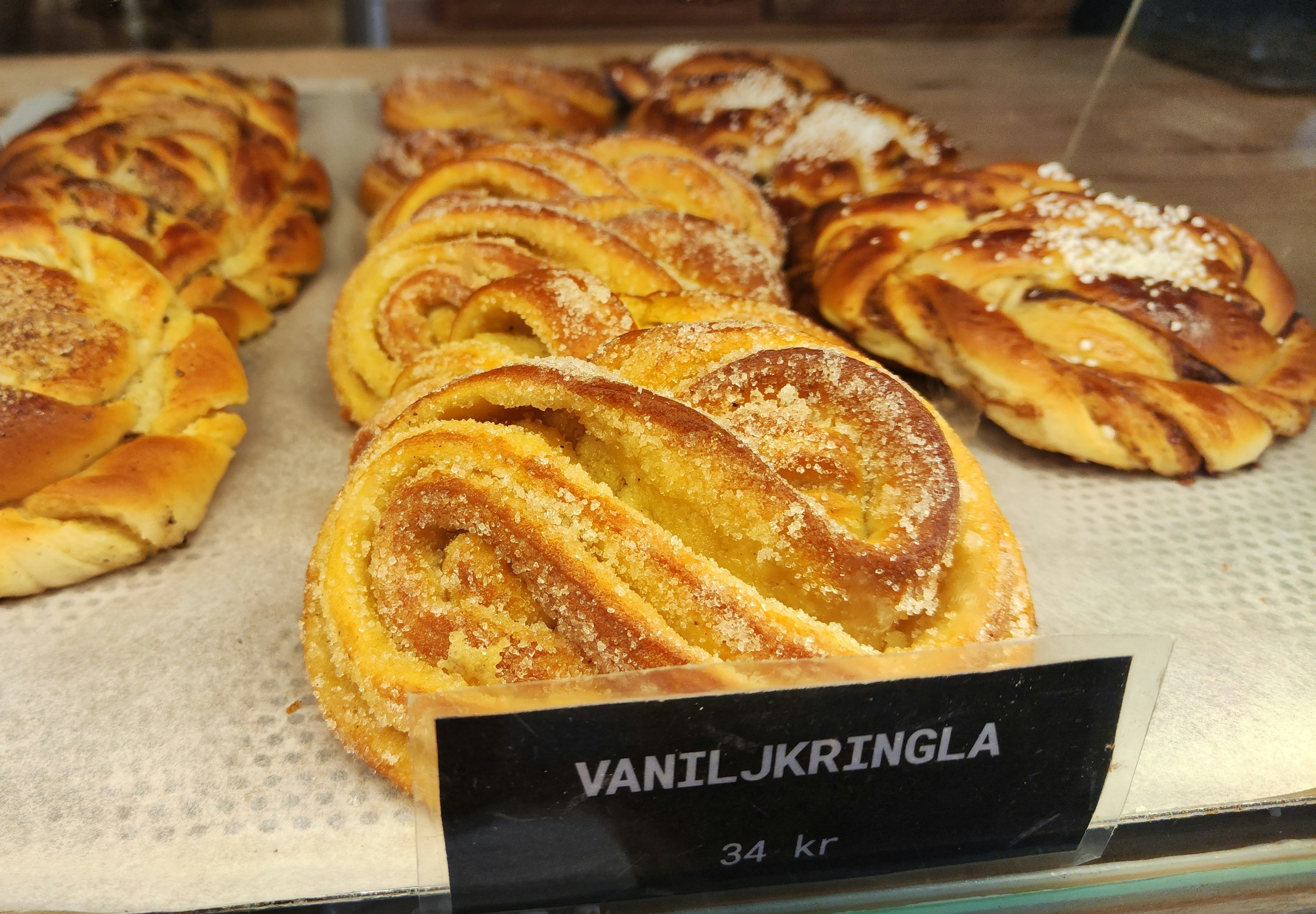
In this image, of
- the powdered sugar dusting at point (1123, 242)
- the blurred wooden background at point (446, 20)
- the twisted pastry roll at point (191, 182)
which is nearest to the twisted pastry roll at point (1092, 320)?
the powdered sugar dusting at point (1123, 242)

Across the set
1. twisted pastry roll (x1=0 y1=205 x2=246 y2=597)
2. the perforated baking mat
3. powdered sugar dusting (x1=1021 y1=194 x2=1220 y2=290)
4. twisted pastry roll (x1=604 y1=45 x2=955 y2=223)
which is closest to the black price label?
the perforated baking mat

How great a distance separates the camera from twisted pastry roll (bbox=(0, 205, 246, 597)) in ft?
5.65

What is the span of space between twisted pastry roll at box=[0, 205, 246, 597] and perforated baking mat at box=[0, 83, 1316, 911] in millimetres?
99

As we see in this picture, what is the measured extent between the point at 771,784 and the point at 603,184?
5.37ft

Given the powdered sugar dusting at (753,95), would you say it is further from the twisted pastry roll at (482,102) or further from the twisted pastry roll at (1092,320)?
the twisted pastry roll at (1092,320)

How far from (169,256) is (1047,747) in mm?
2360

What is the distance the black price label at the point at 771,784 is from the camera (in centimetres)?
98

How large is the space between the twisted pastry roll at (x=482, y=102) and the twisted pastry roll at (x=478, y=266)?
141 centimetres

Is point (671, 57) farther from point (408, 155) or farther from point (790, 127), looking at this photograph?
point (408, 155)

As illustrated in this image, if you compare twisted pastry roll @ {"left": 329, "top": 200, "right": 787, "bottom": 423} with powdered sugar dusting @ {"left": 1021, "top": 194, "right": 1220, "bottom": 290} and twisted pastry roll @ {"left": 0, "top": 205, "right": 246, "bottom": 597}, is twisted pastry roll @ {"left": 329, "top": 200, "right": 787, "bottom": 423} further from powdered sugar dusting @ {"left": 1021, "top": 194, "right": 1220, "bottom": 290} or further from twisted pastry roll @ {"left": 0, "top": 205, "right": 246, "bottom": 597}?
powdered sugar dusting @ {"left": 1021, "top": 194, "right": 1220, "bottom": 290}

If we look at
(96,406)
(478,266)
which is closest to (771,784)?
(478,266)

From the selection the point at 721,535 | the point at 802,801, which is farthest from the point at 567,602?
the point at 802,801

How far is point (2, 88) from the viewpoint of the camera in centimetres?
304

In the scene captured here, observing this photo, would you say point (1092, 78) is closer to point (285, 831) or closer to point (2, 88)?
point (285, 831)
